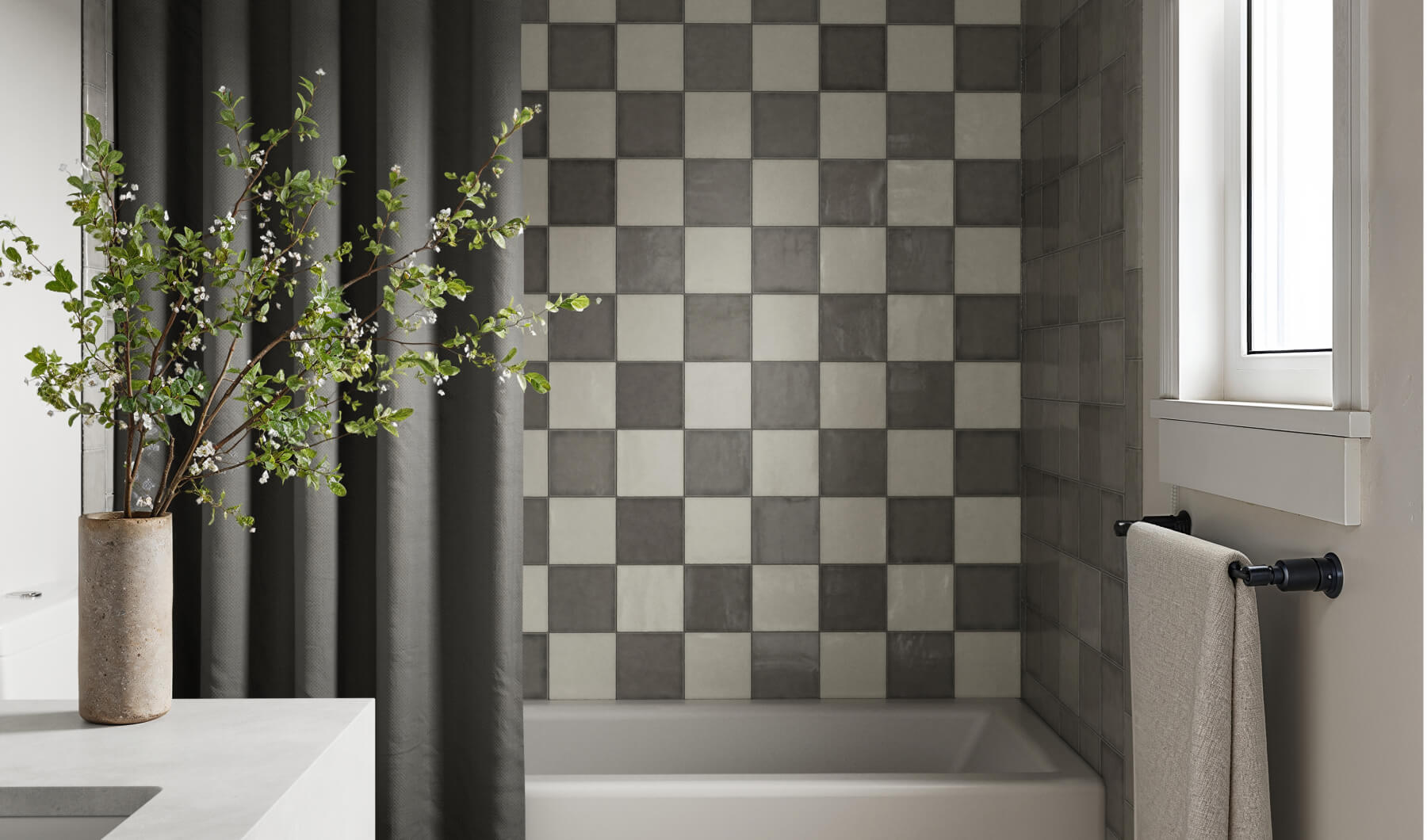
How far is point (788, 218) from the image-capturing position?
245 cm

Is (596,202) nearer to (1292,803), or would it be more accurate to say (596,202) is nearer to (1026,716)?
(1026,716)

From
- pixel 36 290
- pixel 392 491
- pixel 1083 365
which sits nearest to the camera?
pixel 36 290

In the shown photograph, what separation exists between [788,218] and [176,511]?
146 cm

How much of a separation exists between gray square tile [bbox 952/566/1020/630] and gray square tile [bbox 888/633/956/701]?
0.07 m

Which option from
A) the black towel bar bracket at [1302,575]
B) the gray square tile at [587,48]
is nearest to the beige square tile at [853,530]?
the gray square tile at [587,48]

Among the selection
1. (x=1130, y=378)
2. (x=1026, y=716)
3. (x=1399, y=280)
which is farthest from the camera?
(x=1026, y=716)

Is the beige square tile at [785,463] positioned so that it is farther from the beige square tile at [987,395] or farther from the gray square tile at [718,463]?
→ the beige square tile at [987,395]

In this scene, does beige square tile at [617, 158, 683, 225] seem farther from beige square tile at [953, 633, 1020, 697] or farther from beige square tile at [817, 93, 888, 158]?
beige square tile at [953, 633, 1020, 697]

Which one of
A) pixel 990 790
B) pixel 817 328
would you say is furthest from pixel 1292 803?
pixel 817 328

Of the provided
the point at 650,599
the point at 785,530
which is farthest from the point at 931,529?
the point at 650,599

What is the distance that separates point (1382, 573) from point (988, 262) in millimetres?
1462

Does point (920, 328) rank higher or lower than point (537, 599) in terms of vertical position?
higher

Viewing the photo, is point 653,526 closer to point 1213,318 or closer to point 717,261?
point 717,261

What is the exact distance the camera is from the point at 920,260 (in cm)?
246
